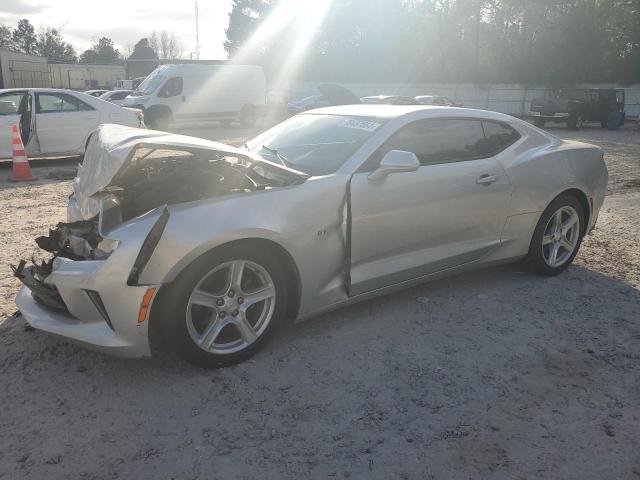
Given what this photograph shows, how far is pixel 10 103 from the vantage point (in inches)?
396

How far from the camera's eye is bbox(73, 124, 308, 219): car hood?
322cm

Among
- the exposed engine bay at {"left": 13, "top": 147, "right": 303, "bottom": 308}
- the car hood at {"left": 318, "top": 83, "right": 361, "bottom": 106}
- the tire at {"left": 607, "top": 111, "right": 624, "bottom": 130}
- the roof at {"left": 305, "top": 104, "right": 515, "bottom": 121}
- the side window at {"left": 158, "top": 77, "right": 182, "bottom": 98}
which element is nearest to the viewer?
the exposed engine bay at {"left": 13, "top": 147, "right": 303, "bottom": 308}

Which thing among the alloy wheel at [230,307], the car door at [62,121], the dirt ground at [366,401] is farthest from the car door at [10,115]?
the alloy wheel at [230,307]

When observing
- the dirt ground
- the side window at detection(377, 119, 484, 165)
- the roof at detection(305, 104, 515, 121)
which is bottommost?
the dirt ground

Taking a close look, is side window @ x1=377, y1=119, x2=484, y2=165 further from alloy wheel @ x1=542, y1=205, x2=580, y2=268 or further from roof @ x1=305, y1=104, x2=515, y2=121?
alloy wheel @ x1=542, y1=205, x2=580, y2=268

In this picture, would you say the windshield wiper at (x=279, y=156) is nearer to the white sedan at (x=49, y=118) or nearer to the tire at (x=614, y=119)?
the white sedan at (x=49, y=118)

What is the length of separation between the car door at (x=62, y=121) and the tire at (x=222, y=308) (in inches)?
348

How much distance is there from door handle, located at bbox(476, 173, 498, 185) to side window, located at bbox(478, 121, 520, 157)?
21 cm

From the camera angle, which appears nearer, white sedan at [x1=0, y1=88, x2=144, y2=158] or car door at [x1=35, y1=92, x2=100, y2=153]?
white sedan at [x1=0, y1=88, x2=144, y2=158]

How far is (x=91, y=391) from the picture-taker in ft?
9.62

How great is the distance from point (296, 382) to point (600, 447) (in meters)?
1.56

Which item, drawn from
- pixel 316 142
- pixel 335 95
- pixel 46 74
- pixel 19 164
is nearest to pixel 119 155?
pixel 316 142

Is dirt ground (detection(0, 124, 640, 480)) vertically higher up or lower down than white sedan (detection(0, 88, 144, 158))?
lower down

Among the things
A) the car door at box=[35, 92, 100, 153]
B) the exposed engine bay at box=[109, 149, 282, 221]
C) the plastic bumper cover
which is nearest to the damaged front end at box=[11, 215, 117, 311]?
the plastic bumper cover
